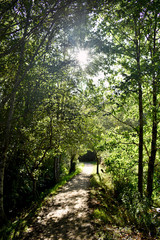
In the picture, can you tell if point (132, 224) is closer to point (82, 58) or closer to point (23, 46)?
point (82, 58)

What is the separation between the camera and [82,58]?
6.08 meters

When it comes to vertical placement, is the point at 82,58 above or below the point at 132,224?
above

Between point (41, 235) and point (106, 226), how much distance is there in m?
2.23

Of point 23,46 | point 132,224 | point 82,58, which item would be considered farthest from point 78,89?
point 132,224

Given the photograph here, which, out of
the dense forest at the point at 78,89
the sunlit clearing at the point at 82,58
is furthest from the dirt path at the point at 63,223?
the sunlit clearing at the point at 82,58

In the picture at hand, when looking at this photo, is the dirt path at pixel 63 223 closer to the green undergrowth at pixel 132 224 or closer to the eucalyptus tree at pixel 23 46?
the green undergrowth at pixel 132 224

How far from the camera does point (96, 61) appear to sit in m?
5.81

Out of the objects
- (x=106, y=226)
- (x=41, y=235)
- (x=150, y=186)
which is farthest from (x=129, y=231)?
(x=41, y=235)

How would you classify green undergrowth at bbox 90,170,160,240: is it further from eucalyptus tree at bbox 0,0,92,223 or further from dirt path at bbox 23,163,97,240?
eucalyptus tree at bbox 0,0,92,223

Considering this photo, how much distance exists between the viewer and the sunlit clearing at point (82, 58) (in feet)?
19.4

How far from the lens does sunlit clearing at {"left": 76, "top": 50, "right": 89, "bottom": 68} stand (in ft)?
19.4

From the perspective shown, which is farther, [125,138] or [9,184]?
[9,184]

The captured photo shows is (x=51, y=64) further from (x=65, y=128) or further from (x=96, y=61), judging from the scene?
(x=65, y=128)

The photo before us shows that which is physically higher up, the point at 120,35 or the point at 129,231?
the point at 120,35
